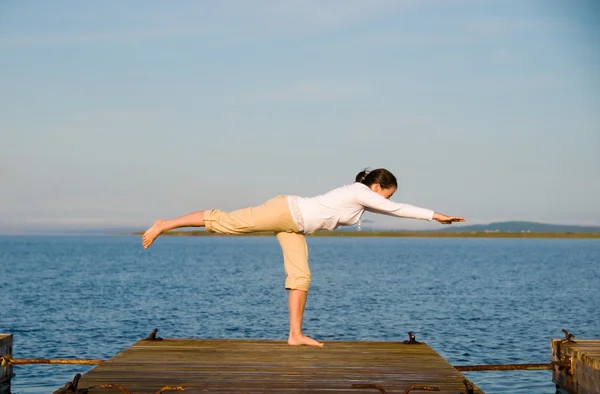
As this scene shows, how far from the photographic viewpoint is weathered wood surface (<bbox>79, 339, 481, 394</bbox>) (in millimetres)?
8203

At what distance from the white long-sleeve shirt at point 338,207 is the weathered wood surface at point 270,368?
172 centimetres

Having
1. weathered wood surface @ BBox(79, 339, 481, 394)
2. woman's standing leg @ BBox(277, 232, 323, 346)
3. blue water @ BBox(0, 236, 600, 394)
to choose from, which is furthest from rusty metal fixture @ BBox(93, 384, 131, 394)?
Answer: blue water @ BBox(0, 236, 600, 394)

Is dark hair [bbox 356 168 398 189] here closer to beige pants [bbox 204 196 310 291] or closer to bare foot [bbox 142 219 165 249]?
beige pants [bbox 204 196 310 291]

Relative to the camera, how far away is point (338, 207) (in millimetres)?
10016

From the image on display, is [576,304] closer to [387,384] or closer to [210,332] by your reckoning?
[210,332]

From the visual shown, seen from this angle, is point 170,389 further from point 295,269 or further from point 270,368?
point 295,269

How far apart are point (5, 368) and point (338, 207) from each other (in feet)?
20.4

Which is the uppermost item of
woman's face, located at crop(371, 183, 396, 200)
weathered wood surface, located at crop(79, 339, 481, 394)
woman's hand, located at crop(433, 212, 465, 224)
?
woman's face, located at crop(371, 183, 396, 200)

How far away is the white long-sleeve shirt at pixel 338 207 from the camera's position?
989 cm

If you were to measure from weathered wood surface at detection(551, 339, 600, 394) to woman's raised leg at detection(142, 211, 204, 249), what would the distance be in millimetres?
5688

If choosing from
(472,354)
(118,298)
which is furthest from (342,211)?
(118,298)

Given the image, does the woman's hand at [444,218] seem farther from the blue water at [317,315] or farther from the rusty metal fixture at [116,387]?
the blue water at [317,315]

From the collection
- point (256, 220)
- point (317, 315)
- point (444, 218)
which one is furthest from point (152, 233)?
point (317, 315)

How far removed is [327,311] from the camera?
123 feet
